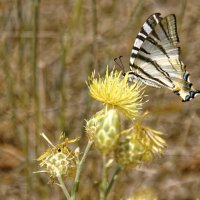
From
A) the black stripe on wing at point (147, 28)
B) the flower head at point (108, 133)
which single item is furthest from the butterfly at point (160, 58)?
the flower head at point (108, 133)

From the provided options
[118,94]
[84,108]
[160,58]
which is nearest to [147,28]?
[160,58]

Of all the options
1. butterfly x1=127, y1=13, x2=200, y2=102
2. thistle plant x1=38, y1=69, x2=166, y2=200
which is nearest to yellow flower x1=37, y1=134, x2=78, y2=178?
thistle plant x1=38, y1=69, x2=166, y2=200

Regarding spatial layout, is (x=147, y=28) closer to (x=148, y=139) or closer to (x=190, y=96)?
(x=190, y=96)

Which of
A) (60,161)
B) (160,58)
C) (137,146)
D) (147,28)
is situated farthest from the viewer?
(160,58)

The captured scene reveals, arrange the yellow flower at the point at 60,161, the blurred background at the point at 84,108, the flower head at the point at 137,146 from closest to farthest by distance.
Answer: the flower head at the point at 137,146, the yellow flower at the point at 60,161, the blurred background at the point at 84,108

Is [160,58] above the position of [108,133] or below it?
above

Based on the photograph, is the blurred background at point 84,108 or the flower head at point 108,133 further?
the blurred background at point 84,108

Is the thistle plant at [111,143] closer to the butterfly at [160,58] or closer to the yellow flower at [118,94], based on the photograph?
the yellow flower at [118,94]
